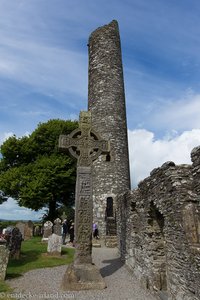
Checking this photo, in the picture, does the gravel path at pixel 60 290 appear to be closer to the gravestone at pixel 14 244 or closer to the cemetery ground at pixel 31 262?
the cemetery ground at pixel 31 262

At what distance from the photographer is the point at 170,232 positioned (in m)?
5.72

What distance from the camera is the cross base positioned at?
6.69 meters

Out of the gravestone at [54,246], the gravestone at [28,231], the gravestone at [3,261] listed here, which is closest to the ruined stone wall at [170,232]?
the gravestone at [3,261]

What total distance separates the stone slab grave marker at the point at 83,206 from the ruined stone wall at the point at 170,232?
1.40 m

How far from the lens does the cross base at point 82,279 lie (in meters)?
6.69

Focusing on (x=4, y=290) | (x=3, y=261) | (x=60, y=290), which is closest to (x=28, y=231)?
(x=3, y=261)

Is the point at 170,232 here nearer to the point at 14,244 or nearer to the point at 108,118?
the point at 14,244

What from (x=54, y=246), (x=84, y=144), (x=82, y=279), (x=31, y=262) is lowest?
(x=82, y=279)

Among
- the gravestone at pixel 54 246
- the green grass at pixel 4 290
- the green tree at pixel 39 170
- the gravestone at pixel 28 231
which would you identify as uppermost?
the green tree at pixel 39 170

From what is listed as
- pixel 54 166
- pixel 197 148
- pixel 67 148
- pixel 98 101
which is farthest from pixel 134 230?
pixel 54 166

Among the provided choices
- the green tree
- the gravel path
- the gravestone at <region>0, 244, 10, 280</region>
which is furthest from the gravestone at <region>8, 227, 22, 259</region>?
the green tree

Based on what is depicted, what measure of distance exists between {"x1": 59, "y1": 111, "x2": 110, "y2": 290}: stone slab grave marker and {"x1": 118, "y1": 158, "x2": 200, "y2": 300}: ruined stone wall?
1.40 meters

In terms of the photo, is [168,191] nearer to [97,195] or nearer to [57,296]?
[57,296]

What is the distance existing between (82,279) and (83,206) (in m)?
1.80
